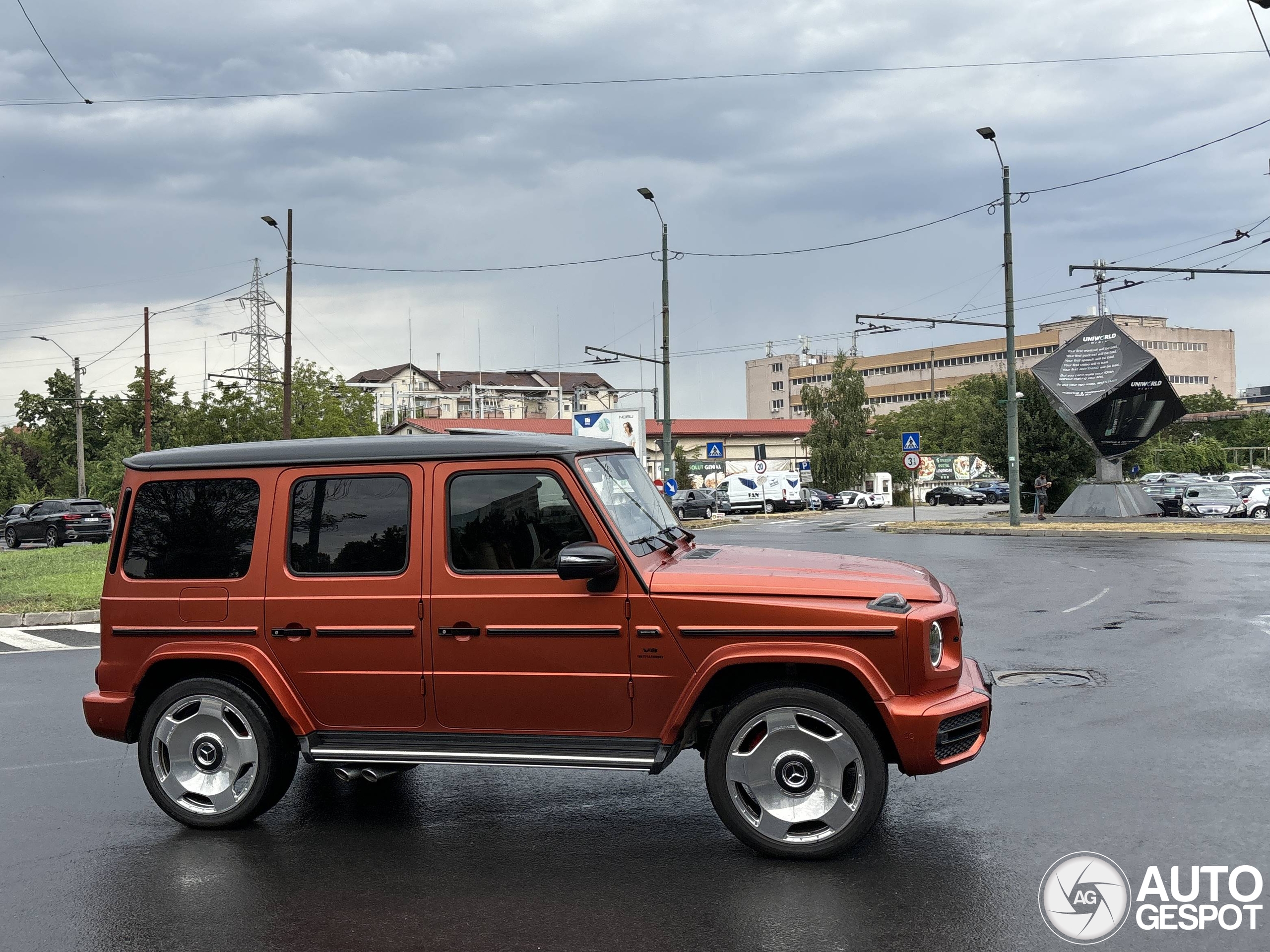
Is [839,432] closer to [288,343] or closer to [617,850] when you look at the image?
[288,343]

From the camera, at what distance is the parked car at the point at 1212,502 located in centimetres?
4409

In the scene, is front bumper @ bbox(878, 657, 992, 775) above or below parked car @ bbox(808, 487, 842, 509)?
below

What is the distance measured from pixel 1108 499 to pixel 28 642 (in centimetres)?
3445

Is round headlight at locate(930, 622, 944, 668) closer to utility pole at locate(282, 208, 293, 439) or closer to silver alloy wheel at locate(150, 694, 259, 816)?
silver alloy wheel at locate(150, 694, 259, 816)

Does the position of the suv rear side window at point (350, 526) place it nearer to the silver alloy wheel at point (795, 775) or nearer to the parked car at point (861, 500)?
the silver alloy wheel at point (795, 775)

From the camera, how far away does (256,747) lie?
564cm

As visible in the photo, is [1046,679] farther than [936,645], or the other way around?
[1046,679]

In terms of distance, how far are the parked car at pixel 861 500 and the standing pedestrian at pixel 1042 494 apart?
27038mm

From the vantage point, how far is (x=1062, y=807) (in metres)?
5.73

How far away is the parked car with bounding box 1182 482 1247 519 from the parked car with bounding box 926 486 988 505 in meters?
23.8

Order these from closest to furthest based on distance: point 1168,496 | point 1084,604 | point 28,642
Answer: point 28,642 < point 1084,604 < point 1168,496

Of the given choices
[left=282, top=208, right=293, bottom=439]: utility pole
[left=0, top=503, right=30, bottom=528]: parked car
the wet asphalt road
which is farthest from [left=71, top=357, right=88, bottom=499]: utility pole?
the wet asphalt road

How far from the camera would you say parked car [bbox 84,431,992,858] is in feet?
16.4

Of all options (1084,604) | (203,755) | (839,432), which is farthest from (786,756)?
(839,432)
